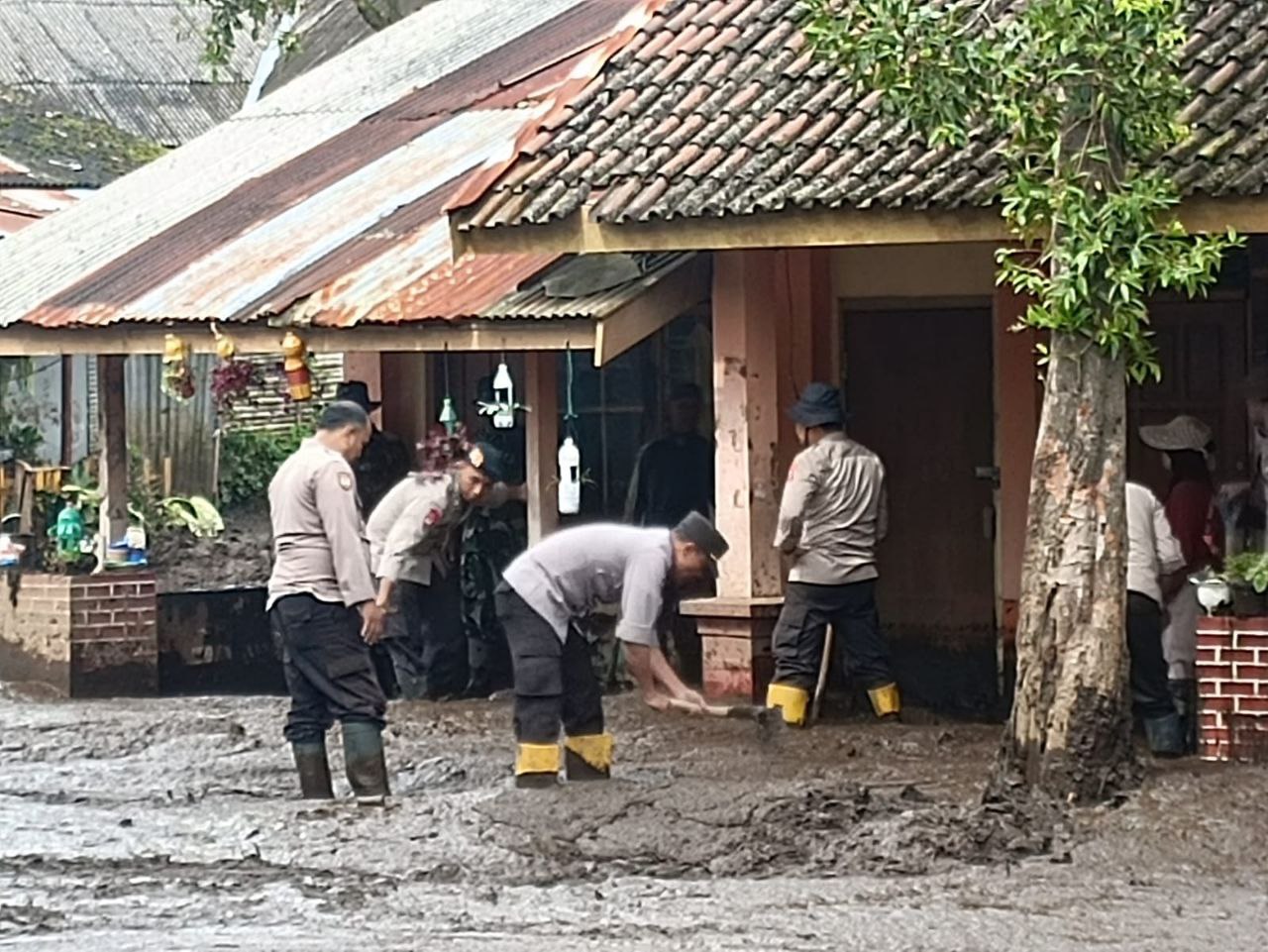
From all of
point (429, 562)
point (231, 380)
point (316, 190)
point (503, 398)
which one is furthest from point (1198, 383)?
point (316, 190)

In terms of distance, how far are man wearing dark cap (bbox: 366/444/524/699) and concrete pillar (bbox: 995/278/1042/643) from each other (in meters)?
2.73

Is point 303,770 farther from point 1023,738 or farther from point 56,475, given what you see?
point 56,475

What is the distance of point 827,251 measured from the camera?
15.2m

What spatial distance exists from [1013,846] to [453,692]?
21.3ft

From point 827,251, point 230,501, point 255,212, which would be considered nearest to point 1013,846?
point 827,251

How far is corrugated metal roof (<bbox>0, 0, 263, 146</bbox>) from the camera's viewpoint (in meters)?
36.0

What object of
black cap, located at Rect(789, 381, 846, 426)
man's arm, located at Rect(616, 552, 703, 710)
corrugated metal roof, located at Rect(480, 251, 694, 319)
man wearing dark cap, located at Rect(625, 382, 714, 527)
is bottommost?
man's arm, located at Rect(616, 552, 703, 710)

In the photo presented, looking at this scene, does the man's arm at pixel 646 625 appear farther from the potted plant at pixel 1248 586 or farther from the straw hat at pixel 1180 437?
the straw hat at pixel 1180 437

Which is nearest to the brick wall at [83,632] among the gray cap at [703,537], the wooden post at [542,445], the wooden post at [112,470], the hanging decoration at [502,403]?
the wooden post at [112,470]

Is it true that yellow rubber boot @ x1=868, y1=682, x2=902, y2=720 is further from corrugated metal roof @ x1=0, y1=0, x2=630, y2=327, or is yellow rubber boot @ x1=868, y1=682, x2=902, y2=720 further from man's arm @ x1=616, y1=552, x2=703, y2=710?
corrugated metal roof @ x1=0, y1=0, x2=630, y2=327

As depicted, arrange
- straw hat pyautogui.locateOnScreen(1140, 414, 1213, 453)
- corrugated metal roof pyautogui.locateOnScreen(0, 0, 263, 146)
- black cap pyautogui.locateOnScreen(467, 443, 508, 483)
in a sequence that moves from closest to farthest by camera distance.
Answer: straw hat pyautogui.locateOnScreen(1140, 414, 1213, 453) → black cap pyautogui.locateOnScreen(467, 443, 508, 483) → corrugated metal roof pyautogui.locateOnScreen(0, 0, 263, 146)

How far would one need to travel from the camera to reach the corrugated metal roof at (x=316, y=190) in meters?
16.2

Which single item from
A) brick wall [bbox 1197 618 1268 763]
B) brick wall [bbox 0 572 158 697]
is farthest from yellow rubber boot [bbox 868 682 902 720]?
brick wall [bbox 0 572 158 697]

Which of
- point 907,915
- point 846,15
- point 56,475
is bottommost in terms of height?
point 907,915
